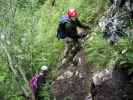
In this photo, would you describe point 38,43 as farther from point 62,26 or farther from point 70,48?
point 62,26

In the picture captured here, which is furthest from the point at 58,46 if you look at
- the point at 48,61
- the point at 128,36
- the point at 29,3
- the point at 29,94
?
the point at 128,36

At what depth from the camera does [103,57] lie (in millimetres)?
11023

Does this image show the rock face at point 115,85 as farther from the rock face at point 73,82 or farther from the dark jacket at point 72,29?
the dark jacket at point 72,29

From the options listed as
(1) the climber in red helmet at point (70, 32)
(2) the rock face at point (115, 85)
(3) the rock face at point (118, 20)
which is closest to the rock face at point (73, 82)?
(1) the climber in red helmet at point (70, 32)

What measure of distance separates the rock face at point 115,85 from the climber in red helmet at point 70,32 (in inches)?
96.8

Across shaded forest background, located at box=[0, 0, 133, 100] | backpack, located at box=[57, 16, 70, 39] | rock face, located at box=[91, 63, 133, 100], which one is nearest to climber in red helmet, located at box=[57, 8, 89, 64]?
backpack, located at box=[57, 16, 70, 39]

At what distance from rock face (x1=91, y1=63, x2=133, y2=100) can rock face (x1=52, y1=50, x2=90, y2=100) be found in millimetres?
1086

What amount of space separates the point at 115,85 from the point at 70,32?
2.90 meters

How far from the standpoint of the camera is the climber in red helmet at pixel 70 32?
12.0m

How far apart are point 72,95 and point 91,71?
2.81ft

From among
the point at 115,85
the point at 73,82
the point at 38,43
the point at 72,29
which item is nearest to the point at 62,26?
the point at 72,29

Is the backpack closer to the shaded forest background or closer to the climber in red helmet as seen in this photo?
the climber in red helmet

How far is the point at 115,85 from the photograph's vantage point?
979 cm

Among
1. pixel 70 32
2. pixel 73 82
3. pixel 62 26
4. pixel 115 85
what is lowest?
pixel 73 82
